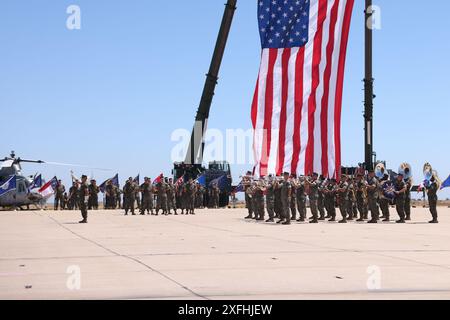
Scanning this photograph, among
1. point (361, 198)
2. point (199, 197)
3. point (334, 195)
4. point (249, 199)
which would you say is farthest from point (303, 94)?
point (199, 197)

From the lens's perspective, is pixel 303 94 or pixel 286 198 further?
pixel 286 198

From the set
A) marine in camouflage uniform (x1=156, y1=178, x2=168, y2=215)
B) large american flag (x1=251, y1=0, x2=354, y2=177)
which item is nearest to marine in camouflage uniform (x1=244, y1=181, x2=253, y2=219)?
large american flag (x1=251, y1=0, x2=354, y2=177)

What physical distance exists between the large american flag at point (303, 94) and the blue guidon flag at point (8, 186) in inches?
855

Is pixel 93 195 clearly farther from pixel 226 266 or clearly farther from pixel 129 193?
pixel 226 266

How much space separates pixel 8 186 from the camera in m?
39.3

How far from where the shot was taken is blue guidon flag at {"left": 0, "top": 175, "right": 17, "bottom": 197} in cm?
3912

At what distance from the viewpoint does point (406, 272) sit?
31.2 ft

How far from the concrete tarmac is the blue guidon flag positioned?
2329cm

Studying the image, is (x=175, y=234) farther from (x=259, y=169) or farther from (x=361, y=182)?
(x=361, y=182)

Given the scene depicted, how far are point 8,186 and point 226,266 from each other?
31266 mm

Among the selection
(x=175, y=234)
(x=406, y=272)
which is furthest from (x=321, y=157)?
(x=406, y=272)

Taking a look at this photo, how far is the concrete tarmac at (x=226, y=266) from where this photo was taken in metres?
7.86

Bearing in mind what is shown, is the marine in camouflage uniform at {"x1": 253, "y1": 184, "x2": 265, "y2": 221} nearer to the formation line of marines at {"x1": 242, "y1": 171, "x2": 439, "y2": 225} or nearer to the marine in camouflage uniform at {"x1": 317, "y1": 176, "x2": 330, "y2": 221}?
the formation line of marines at {"x1": 242, "y1": 171, "x2": 439, "y2": 225}
